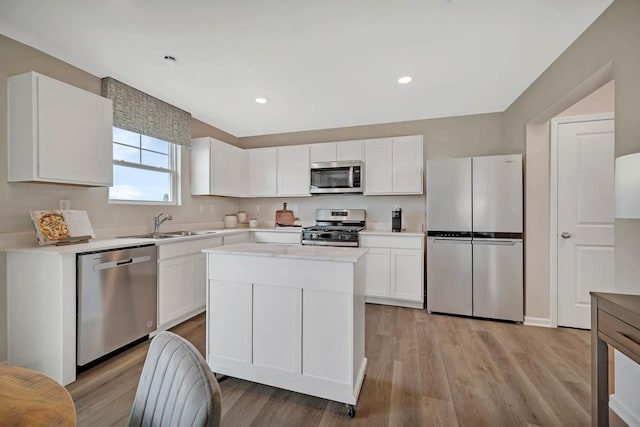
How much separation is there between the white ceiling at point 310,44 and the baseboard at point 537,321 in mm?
2413

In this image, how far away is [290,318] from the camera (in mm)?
1725

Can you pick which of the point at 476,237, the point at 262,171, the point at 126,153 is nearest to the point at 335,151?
the point at 262,171

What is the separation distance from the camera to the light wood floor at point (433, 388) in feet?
5.24

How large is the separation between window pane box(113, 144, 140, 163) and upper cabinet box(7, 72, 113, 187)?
0.48 metres

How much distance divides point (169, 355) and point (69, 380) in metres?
1.92

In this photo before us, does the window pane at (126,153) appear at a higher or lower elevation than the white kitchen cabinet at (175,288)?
higher

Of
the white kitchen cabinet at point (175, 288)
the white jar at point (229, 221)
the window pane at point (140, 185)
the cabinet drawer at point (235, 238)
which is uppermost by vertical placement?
the window pane at point (140, 185)

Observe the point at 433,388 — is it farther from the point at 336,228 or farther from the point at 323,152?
the point at 323,152

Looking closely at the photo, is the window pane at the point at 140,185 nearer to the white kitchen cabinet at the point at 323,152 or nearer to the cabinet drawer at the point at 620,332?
the white kitchen cabinet at the point at 323,152

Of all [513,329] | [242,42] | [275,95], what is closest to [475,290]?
[513,329]

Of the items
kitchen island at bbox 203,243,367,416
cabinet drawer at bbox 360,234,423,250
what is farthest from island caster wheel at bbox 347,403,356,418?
cabinet drawer at bbox 360,234,423,250

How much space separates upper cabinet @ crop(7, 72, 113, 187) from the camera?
6.49 ft

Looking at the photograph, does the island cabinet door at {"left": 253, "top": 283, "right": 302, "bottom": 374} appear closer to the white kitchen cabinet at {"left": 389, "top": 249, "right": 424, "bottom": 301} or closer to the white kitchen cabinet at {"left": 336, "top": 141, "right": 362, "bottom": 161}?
the white kitchen cabinet at {"left": 389, "top": 249, "right": 424, "bottom": 301}

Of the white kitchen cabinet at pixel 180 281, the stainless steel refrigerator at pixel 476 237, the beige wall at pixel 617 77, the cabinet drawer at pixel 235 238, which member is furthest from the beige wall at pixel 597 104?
the white kitchen cabinet at pixel 180 281
